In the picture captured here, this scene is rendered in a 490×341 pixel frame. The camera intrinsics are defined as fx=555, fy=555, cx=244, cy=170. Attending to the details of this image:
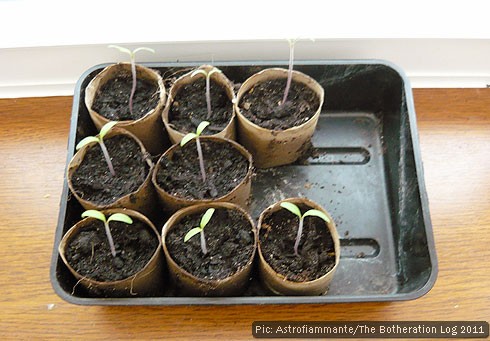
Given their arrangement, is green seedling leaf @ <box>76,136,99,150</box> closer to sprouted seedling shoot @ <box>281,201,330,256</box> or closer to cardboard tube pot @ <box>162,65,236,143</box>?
cardboard tube pot @ <box>162,65,236,143</box>

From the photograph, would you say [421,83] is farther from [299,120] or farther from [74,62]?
[74,62]

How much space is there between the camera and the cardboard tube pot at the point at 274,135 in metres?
1.12

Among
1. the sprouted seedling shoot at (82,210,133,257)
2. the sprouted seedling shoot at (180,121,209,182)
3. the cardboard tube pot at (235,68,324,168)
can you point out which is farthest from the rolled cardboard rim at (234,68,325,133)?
the sprouted seedling shoot at (82,210,133,257)

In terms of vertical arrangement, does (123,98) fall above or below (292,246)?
above

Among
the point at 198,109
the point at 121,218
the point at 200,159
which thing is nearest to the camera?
the point at 121,218

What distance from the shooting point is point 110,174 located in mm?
1075

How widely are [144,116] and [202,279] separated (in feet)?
1.18

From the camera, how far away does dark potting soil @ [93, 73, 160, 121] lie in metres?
1.14

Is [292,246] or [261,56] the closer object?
[292,246]

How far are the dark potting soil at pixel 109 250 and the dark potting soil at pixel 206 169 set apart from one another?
0.34ft

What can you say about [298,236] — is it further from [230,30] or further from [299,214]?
[230,30]

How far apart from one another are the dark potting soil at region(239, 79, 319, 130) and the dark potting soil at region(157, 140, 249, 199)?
10cm

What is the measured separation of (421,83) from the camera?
4.29 feet

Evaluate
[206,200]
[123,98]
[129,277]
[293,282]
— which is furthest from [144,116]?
[293,282]
